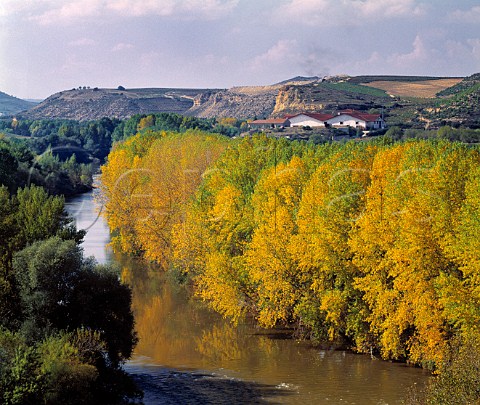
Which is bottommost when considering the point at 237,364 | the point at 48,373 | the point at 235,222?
the point at 237,364

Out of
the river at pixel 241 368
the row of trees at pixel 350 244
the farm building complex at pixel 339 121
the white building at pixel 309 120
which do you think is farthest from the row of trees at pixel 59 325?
the white building at pixel 309 120

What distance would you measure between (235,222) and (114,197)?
77.0ft

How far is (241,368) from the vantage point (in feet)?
113

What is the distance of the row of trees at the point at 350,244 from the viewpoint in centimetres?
3116

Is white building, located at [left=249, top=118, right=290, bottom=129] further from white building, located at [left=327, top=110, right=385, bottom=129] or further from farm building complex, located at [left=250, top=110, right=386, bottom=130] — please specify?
white building, located at [left=327, top=110, right=385, bottom=129]

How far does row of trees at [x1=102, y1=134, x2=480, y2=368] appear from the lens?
31.2 meters

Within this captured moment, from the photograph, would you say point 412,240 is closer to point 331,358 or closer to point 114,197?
point 331,358

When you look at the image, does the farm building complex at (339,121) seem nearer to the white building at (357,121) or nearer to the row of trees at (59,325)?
the white building at (357,121)

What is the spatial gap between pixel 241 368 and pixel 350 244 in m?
6.97

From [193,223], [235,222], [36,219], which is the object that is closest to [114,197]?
[193,223]

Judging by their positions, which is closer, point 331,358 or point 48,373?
point 48,373

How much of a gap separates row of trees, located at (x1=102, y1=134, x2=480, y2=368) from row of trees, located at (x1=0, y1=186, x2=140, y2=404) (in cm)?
921

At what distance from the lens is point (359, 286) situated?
33.5 m

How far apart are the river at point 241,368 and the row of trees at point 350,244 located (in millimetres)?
998
